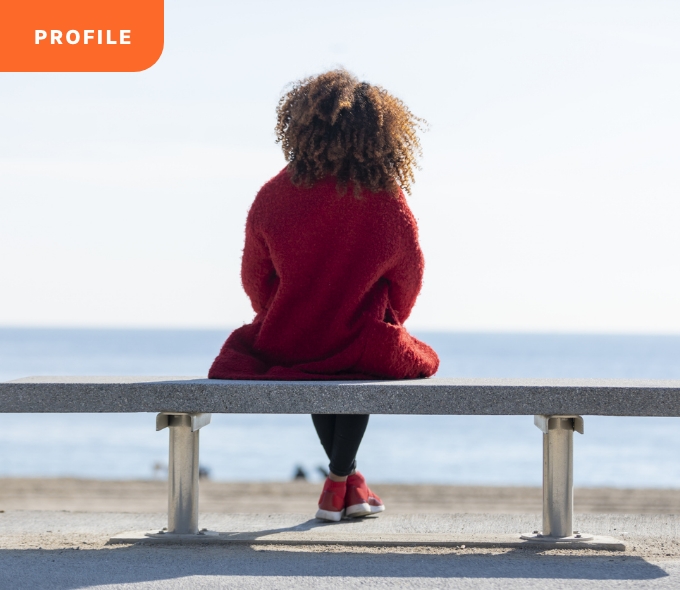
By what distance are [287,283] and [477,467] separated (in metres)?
21.5

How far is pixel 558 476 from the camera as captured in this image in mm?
3311

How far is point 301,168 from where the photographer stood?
362 centimetres

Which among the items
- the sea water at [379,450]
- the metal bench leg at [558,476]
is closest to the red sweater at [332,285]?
the metal bench leg at [558,476]

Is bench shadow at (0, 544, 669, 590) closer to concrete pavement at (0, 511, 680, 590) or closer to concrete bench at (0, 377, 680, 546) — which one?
concrete pavement at (0, 511, 680, 590)

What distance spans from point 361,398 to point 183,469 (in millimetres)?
730

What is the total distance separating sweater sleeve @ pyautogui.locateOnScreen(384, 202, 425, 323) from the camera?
356 cm

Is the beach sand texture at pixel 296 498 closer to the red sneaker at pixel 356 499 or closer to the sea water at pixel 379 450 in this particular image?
the red sneaker at pixel 356 499

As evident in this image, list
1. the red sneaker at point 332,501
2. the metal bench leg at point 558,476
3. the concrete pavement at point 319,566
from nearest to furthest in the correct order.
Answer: the concrete pavement at point 319,566, the metal bench leg at point 558,476, the red sneaker at point 332,501

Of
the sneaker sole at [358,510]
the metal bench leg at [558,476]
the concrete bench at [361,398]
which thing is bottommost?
the sneaker sole at [358,510]

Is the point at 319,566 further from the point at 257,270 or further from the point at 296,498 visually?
the point at 296,498

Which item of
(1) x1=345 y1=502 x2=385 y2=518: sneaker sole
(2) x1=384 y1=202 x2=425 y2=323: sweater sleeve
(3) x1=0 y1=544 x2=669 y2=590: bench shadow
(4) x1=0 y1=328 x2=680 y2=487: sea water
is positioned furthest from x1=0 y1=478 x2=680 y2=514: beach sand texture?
(4) x1=0 y1=328 x2=680 y2=487: sea water

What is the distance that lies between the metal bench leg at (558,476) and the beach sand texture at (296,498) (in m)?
2.88

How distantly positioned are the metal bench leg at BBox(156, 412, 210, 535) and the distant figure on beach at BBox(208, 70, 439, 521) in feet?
0.92

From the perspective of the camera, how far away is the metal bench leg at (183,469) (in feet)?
10.9
